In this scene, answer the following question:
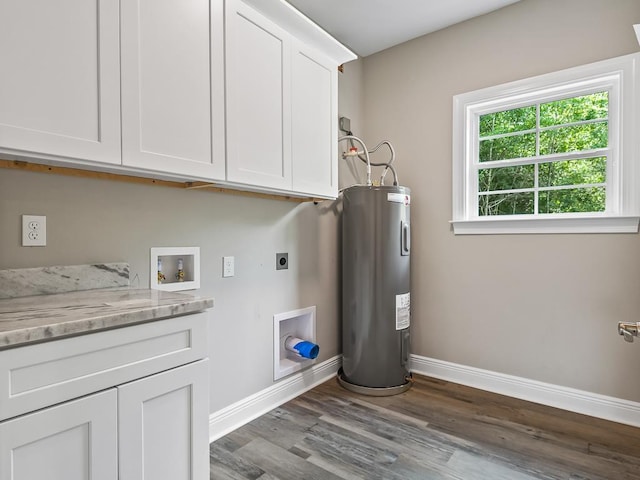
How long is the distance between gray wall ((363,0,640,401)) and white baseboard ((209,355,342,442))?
2.54 ft

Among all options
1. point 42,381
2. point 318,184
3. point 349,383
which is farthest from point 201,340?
point 349,383

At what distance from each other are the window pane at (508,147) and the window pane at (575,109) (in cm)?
13

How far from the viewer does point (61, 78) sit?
1.16 metres

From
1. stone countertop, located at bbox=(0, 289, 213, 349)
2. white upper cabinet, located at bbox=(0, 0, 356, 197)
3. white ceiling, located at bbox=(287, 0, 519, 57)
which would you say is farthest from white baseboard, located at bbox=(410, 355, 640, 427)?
white ceiling, located at bbox=(287, 0, 519, 57)

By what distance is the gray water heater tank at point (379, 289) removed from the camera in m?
2.48

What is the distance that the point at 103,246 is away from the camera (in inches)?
60.4

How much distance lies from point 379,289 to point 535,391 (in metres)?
1.18

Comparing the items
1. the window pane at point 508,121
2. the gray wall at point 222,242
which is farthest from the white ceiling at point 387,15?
the window pane at point 508,121

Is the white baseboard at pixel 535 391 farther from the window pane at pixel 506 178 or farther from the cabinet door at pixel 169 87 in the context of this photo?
the cabinet door at pixel 169 87

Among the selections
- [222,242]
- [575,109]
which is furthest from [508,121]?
[222,242]

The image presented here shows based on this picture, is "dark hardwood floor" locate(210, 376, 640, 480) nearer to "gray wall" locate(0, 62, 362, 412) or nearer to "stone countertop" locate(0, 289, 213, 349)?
"gray wall" locate(0, 62, 362, 412)

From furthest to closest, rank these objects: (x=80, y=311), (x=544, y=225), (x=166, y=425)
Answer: (x=544, y=225) < (x=166, y=425) < (x=80, y=311)

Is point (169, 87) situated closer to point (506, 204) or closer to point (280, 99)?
point (280, 99)

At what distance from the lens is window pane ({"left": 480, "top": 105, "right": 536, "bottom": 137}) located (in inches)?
98.3
